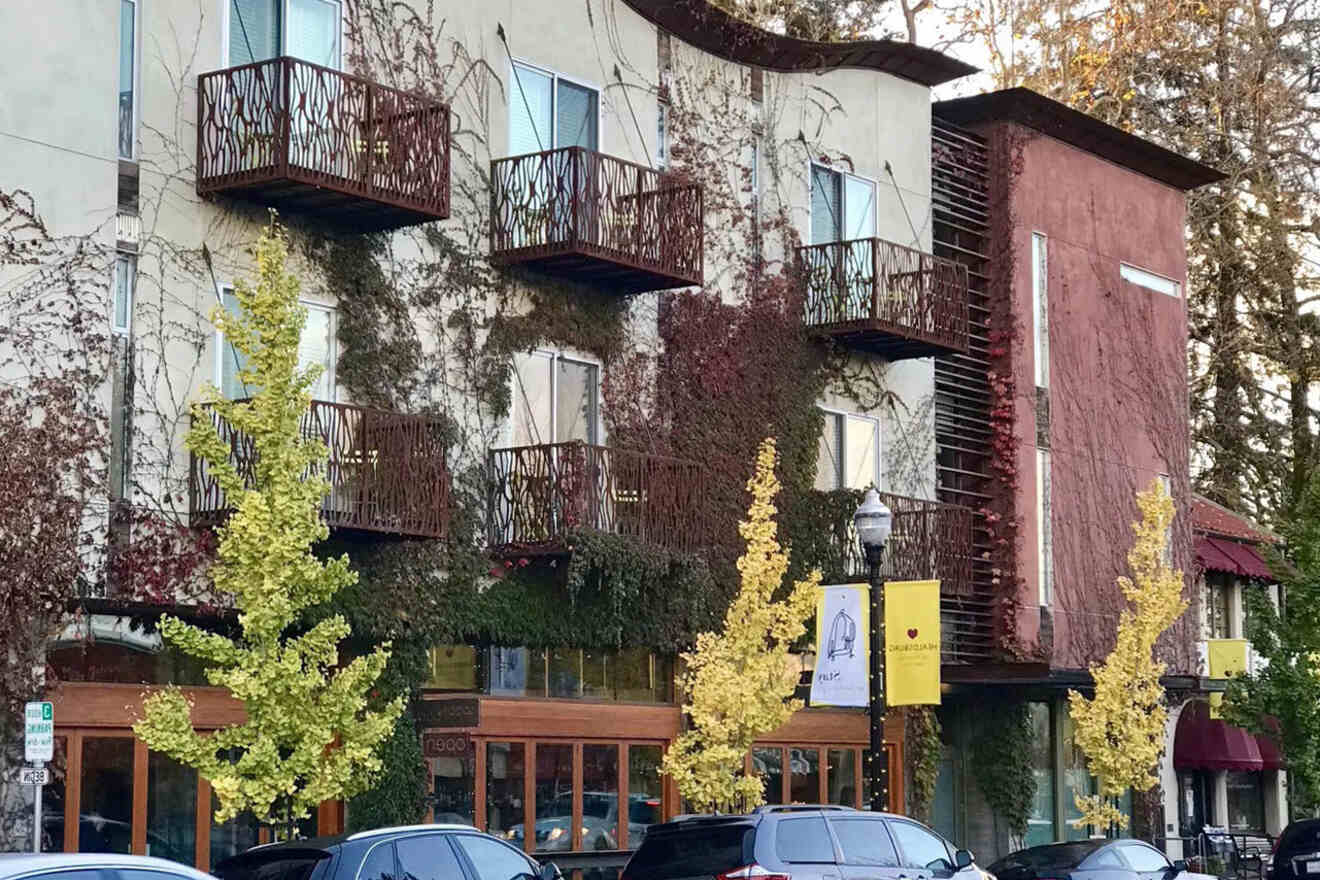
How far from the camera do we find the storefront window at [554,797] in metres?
26.8

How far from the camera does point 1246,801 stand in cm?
4428

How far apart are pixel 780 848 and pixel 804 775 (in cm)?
1243

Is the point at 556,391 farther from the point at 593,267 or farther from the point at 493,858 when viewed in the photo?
the point at 493,858

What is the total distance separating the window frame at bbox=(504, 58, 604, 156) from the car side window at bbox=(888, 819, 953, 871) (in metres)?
9.74

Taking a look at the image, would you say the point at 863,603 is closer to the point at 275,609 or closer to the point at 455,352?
the point at 455,352

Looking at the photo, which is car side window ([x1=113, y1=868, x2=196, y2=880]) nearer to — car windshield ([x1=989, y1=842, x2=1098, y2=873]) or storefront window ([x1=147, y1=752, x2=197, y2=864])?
storefront window ([x1=147, y1=752, x2=197, y2=864])

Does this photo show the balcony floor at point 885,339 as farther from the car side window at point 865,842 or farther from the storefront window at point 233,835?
the storefront window at point 233,835

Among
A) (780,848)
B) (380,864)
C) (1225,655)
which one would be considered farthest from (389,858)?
(1225,655)

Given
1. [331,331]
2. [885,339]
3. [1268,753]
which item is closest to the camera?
[331,331]

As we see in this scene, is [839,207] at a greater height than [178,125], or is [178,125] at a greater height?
[839,207]

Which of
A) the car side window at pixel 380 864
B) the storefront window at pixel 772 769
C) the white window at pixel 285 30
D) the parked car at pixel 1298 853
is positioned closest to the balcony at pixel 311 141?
the white window at pixel 285 30

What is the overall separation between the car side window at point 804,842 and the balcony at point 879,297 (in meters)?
12.3

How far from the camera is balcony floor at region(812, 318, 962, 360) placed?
3109 cm

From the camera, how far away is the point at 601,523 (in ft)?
84.9
